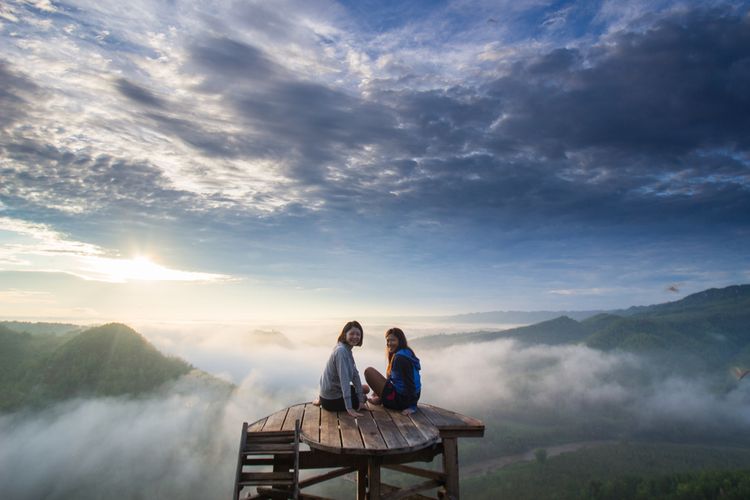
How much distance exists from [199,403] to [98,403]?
1555 inches

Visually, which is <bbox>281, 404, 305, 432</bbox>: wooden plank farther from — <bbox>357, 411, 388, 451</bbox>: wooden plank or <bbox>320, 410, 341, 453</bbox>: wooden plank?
<bbox>357, 411, 388, 451</bbox>: wooden plank

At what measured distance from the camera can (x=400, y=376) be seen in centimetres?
1166

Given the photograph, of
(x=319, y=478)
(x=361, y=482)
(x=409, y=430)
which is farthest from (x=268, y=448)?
(x=319, y=478)

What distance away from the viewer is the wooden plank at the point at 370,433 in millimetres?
9079

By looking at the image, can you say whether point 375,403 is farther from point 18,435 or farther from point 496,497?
point 18,435

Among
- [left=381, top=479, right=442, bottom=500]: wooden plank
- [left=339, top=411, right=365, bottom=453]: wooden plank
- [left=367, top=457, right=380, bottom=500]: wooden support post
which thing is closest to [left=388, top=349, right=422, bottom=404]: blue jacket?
[left=339, top=411, right=365, bottom=453]: wooden plank

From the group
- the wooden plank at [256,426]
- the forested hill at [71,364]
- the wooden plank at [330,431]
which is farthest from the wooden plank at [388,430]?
the forested hill at [71,364]

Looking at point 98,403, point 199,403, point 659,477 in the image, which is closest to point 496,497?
point 659,477

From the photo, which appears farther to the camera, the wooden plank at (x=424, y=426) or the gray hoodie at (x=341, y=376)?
the gray hoodie at (x=341, y=376)

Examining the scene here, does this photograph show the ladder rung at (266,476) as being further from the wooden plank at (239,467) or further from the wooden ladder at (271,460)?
the wooden plank at (239,467)

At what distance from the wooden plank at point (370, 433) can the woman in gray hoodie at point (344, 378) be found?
1.06 ft

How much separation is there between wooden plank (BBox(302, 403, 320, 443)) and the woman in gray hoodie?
381mm

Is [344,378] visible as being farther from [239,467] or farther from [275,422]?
[239,467]

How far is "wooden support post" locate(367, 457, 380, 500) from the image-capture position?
962 centimetres
